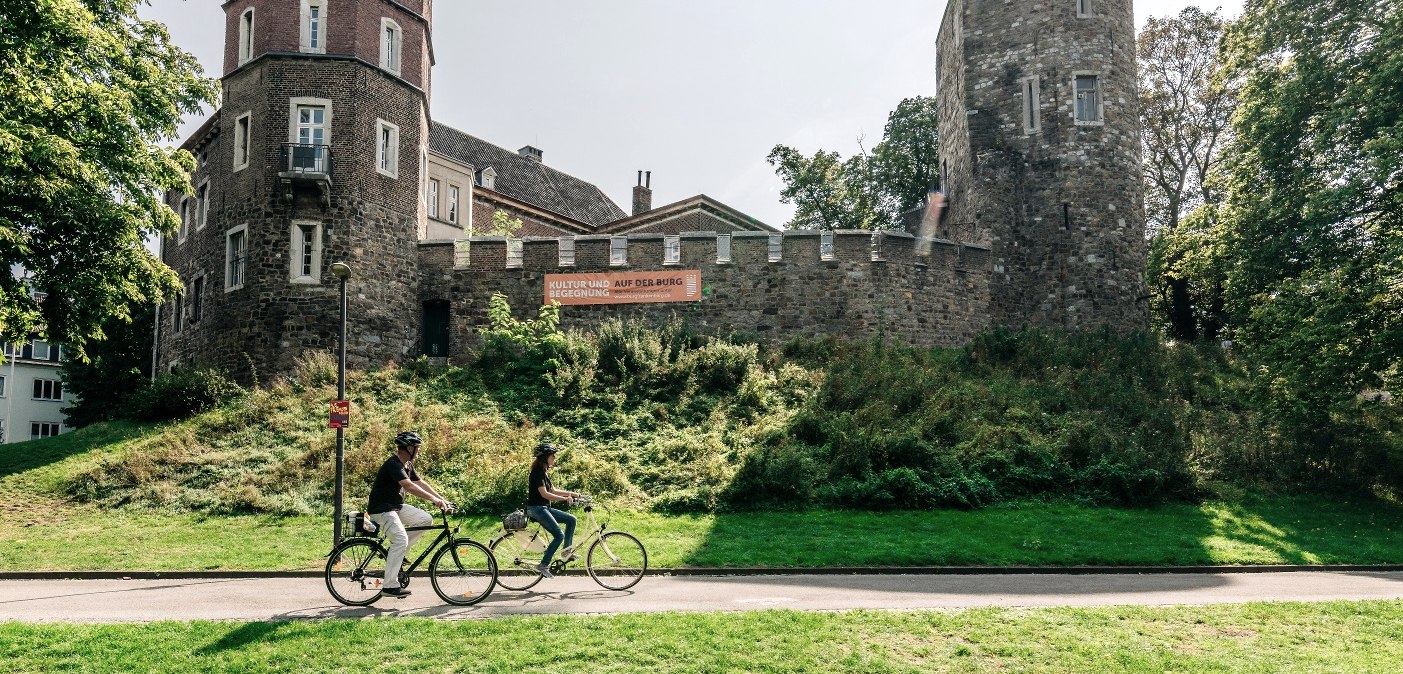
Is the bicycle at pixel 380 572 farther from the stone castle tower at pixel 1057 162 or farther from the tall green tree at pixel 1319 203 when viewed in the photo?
the stone castle tower at pixel 1057 162

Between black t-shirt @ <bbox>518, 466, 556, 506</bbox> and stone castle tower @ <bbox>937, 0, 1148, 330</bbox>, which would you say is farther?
stone castle tower @ <bbox>937, 0, 1148, 330</bbox>

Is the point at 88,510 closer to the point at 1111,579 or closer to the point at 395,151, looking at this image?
the point at 395,151

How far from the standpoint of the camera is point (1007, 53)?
30.6 metres

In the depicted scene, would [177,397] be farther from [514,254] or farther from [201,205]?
[514,254]

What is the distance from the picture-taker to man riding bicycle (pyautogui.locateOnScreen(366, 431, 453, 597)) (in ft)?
32.8

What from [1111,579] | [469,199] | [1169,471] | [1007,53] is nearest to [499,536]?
[1111,579]

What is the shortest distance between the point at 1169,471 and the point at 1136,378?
6889mm

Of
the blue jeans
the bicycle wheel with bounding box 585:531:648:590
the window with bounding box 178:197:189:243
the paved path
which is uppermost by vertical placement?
the window with bounding box 178:197:189:243

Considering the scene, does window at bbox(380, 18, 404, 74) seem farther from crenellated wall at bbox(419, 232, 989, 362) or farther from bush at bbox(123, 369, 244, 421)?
bush at bbox(123, 369, 244, 421)

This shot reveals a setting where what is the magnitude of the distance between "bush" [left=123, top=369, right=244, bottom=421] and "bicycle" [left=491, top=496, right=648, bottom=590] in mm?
15840

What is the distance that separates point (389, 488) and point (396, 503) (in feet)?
0.56

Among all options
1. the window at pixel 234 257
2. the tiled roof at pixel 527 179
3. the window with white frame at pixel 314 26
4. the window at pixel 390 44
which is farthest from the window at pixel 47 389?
the window at pixel 390 44

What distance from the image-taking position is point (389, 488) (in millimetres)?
10117

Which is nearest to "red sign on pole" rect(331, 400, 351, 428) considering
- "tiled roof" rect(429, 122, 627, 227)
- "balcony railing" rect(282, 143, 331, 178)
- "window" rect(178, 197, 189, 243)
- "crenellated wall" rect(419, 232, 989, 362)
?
"crenellated wall" rect(419, 232, 989, 362)
